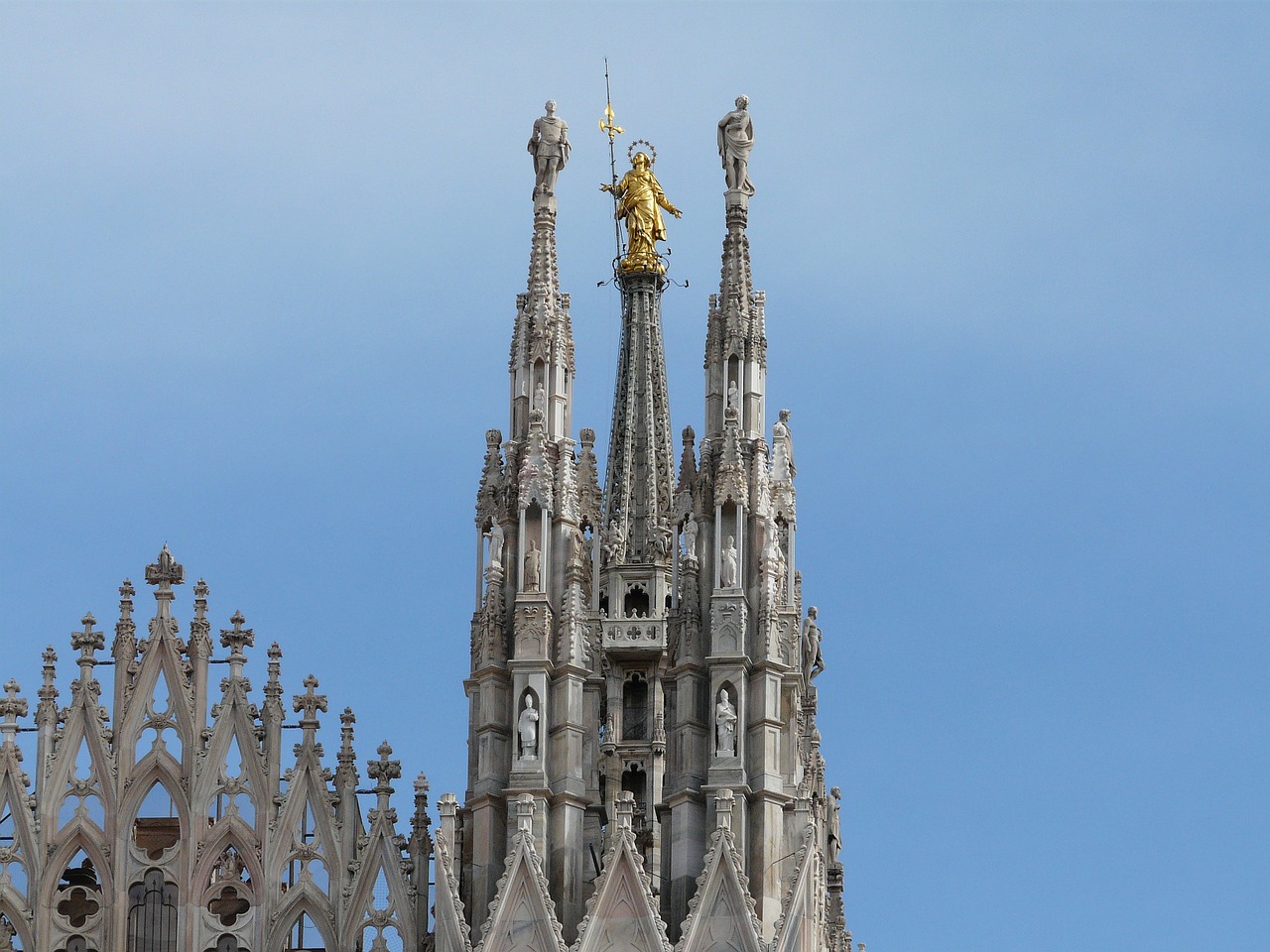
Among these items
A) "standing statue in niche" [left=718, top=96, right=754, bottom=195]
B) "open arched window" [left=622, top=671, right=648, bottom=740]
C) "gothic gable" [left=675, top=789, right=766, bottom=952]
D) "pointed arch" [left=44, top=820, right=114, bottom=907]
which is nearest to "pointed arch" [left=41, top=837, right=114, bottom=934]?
"pointed arch" [left=44, top=820, right=114, bottom=907]

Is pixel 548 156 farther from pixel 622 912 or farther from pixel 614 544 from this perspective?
pixel 614 544

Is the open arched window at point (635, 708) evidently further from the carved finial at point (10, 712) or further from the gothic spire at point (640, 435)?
the carved finial at point (10, 712)

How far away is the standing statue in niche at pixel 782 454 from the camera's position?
129ft

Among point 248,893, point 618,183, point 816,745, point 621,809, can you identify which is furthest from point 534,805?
point 618,183

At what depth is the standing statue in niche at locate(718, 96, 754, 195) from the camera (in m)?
39.9

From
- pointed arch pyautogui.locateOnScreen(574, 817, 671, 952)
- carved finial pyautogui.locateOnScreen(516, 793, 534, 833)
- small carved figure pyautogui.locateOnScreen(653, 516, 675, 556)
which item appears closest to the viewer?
pointed arch pyautogui.locateOnScreen(574, 817, 671, 952)

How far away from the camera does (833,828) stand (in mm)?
44500

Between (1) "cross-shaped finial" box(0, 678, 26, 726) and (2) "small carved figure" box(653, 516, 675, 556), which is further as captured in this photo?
(2) "small carved figure" box(653, 516, 675, 556)

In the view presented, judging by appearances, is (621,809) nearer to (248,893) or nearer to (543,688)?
(543,688)

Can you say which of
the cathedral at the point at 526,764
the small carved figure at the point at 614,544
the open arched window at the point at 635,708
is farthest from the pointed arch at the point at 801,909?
the small carved figure at the point at 614,544

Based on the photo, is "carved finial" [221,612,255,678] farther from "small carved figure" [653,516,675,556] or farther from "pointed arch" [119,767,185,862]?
"small carved figure" [653,516,675,556]

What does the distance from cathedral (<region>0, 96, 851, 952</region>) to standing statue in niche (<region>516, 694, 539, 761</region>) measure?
28 millimetres

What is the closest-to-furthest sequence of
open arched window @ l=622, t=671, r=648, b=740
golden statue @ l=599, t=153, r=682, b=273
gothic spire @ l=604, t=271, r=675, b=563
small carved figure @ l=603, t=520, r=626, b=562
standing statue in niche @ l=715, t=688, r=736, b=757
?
standing statue in niche @ l=715, t=688, r=736, b=757
golden statue @ l=599, t=153, r=682, b=273
open arched window @ l=622, t=671, r=648, b=740
small carved figure @ l=603, t=520, r=626, b=562
gothic spire @ l=604, t=271, r=675, b=563

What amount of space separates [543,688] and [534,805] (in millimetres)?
1233
